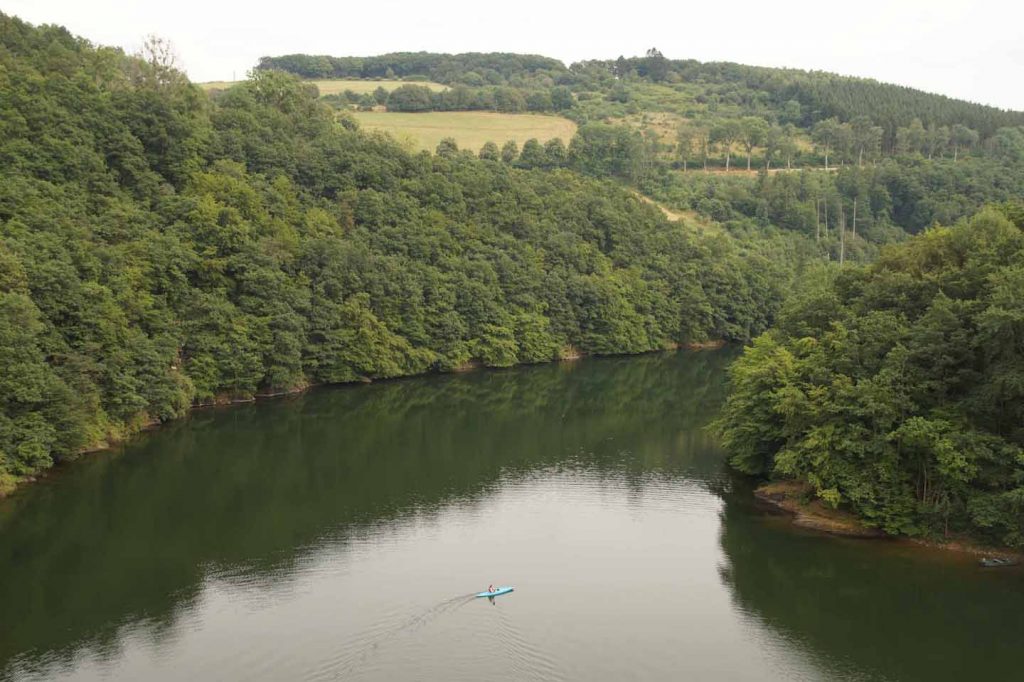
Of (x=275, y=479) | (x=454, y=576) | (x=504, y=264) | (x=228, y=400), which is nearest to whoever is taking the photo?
(x=454, y=576)

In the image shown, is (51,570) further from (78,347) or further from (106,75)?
(106,75)

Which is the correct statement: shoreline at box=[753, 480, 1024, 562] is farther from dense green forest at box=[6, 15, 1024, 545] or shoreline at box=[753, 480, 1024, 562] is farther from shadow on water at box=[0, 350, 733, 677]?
shadow on water at box=[0, 350, 733, 677]

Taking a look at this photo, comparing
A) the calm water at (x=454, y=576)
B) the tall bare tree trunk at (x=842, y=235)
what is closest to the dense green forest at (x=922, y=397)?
the calm water at (x=454, y=576)

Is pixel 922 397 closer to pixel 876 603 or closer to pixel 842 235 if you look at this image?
pixel 876 603

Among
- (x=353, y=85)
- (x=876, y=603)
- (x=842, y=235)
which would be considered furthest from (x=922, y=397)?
(x=353, y=85)

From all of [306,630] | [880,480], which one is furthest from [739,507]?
[306,630]

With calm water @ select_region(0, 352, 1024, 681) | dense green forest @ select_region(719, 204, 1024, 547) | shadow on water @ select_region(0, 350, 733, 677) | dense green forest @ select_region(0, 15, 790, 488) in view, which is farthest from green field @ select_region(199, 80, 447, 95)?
dense green forest @ select_region(719, 204, 1024, 547)
